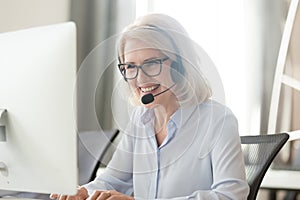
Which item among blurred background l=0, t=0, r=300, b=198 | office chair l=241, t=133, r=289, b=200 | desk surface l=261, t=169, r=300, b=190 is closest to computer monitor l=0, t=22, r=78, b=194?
office chair l=241, t=133, r=289, b=200

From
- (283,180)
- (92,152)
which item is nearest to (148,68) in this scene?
(92,152)

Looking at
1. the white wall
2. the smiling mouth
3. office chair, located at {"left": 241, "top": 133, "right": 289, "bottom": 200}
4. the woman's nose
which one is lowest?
office chair, located at {"left": 241, "top": 133, "right": 289, "bottom": 200}

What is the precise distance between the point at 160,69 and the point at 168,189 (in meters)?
0.35

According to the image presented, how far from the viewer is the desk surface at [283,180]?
2488mm

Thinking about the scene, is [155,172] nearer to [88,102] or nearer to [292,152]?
[88,102]

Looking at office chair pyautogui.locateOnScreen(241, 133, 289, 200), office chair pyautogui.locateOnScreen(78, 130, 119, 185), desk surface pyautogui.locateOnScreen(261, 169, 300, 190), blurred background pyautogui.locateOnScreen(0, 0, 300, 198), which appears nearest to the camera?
office chair pyautogui.locateOnScreen(241, 133, 289, 200)

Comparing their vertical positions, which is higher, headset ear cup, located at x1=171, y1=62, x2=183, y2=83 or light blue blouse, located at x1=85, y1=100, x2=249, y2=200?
headset ear cup, located at x1=171, y1=62, x2=183, y2=83

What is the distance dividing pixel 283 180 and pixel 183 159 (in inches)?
45.0

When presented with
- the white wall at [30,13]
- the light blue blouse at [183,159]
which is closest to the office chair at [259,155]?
the light blue blouse at [183,159]

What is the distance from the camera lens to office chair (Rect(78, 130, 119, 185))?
217cm

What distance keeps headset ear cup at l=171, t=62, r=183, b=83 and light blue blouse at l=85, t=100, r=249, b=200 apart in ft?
0.41

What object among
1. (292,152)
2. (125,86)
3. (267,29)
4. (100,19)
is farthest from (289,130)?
(125,86)

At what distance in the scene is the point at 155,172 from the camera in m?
1.55

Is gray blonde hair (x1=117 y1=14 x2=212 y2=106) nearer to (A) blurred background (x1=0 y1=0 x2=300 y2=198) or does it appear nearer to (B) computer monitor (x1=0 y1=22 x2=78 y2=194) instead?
(B) computer monitor (x1=0 y1=22 x2=78 y2=194)
